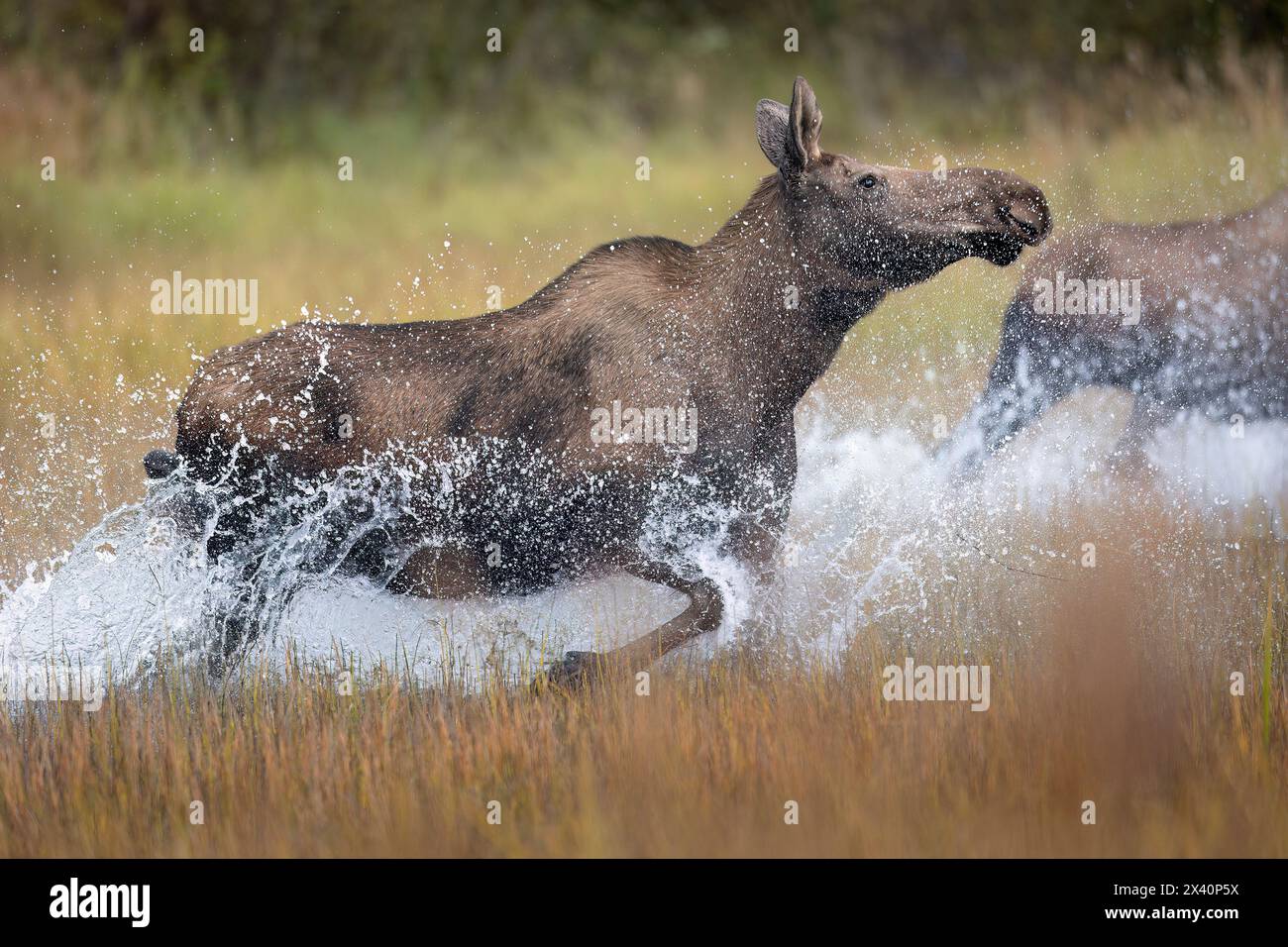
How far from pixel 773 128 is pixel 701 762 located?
2.37 metres

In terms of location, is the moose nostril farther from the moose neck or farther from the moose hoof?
the moose hoof

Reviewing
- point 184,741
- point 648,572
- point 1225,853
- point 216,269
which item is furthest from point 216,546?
point 216,269

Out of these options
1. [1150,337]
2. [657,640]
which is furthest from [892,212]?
[1150,337]

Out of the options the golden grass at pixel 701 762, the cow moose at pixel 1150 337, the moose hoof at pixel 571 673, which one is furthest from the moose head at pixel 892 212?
the cow moose at pixel 1150 337

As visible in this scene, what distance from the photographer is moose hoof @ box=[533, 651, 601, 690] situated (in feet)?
17.9

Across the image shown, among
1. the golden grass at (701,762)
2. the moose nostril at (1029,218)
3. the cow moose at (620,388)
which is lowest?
the golden grass at (701,762)

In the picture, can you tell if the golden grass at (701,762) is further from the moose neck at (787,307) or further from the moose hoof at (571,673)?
the moose neck at (787,307)

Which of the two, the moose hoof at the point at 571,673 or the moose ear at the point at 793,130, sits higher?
the moose ear at the point at 793,130

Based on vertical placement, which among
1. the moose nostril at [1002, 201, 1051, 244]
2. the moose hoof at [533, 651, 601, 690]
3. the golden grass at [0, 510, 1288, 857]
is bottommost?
the golden grass at [0, 510, 1288, 857]

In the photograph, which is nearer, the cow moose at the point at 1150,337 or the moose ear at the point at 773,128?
the moose ear at the point at 773,128

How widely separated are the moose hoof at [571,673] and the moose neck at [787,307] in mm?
1084

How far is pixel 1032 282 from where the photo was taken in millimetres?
8258

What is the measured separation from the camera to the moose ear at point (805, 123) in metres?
5.56

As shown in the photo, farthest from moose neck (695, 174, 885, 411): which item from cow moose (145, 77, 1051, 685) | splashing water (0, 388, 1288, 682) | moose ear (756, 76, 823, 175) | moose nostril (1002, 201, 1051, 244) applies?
splashing water (0, 388, 1288, 682)
